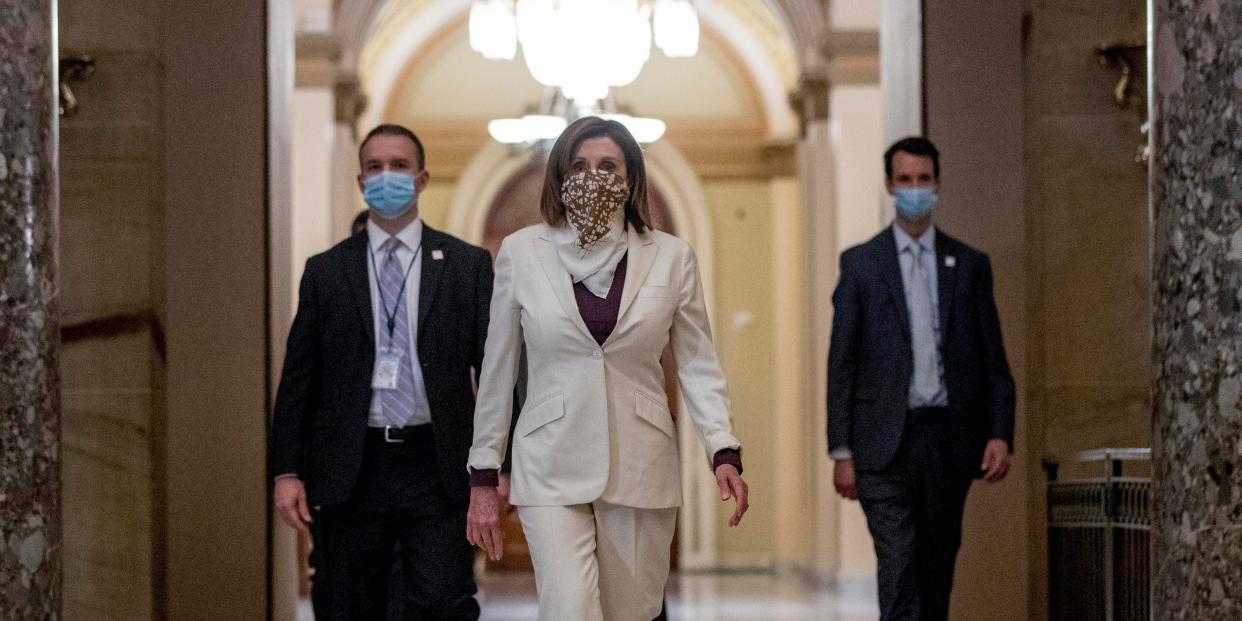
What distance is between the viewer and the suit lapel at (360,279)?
21.0 feet

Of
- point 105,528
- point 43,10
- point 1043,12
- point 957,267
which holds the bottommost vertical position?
point 105,528

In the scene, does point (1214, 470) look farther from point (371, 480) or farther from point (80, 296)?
point (80, 296)

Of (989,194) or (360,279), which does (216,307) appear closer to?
(360,279)

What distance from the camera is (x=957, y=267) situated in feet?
23.2

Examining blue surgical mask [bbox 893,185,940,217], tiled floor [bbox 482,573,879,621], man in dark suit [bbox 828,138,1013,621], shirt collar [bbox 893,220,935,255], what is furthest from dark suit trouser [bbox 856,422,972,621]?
tiled floor [bbox 482,573,879,621]

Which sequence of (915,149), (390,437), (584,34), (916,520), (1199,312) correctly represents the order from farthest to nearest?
(584,34) < (915,149) < (916,520) < (390,437) < (1199,312)

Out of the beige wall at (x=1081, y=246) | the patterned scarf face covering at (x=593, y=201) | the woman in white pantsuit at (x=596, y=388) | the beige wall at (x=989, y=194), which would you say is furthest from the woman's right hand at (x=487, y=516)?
the beige wall at (x=1081, y=246)

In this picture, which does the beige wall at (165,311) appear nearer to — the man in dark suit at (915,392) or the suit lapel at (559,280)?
the man in dark suit at (915,392)

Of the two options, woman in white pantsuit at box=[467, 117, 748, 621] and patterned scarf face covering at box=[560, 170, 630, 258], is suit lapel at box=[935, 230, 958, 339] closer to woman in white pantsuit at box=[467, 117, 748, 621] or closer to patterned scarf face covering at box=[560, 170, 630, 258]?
woman in white pantsuit at box=[467, 117, 748, 621]

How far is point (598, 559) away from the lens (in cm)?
522

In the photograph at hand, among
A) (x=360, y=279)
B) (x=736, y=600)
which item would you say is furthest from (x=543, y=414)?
(x=736, y=600)

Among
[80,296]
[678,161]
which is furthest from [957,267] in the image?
[678,161]

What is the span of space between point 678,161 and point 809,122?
479 centimetres

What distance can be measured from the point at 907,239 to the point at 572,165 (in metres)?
2.06
